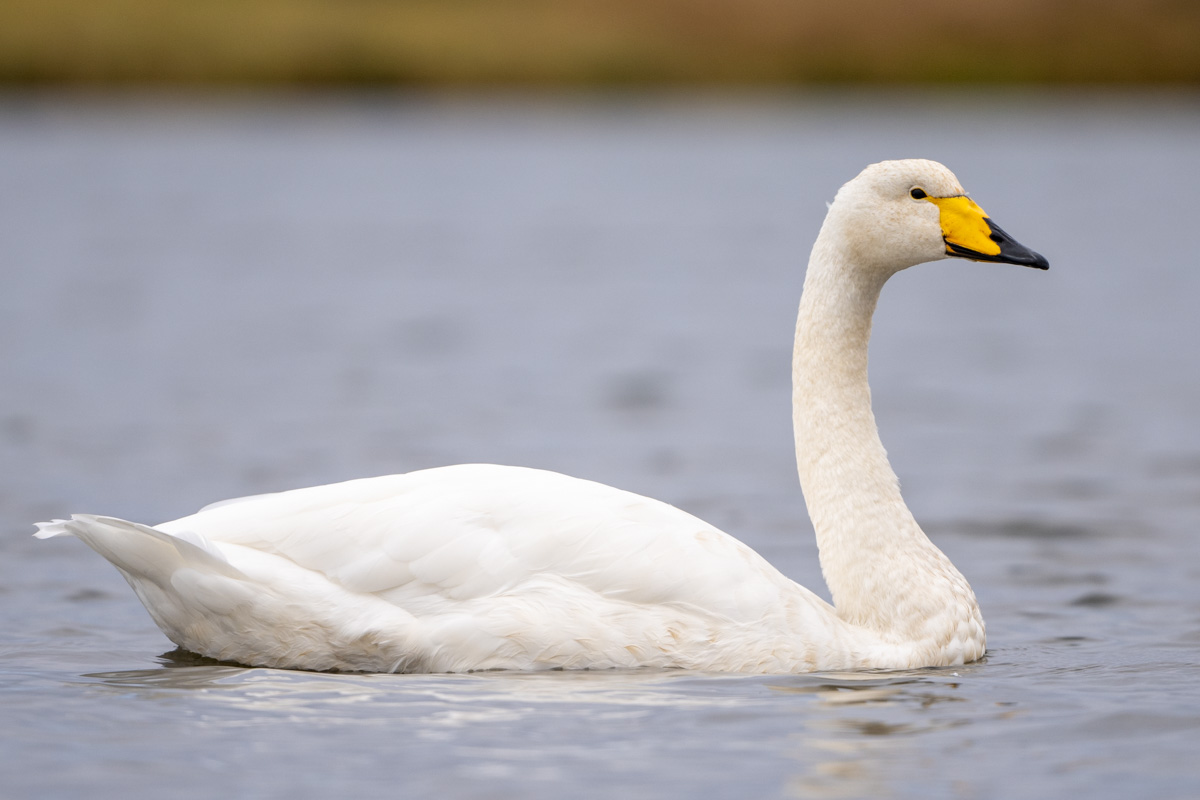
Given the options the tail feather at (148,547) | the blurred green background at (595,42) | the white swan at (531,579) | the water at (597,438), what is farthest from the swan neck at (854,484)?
Result: the blurred green background at (595,42)

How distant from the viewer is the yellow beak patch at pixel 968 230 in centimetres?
670

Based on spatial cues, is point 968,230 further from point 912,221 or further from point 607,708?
point 607,708

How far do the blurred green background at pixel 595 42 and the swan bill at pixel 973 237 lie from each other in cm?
4435

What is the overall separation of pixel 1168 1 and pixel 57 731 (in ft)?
234

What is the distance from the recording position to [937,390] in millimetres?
15078

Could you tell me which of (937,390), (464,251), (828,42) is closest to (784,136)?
(828,42)

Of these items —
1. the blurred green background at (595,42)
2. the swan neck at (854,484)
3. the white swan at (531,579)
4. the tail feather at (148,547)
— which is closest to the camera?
the tail feather at (148,547)

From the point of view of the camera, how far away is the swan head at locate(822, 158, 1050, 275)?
6.70 meters

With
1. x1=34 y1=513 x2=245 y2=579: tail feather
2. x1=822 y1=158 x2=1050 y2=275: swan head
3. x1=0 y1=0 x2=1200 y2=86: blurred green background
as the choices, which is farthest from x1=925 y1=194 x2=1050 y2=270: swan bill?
x1=0 y1=0 x2=1200 y2=86: blurred green background

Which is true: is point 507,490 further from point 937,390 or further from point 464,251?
point 464,251

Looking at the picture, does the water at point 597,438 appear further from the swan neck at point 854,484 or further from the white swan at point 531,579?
the swan neck at point 854,484

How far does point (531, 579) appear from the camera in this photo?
20.4 ft

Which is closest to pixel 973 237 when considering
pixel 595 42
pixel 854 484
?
pixel 854 484

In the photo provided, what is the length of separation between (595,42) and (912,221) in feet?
167
